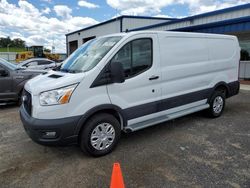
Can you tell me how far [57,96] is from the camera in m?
3.48

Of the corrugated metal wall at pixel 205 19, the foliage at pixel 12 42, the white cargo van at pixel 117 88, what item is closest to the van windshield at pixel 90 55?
the white cargo van at pixel 117 88

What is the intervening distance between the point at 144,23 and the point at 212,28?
1168 cm

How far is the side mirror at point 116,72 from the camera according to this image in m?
3.75

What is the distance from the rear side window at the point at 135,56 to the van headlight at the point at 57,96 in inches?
37.2

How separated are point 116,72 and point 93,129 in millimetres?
1000

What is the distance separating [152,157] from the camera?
12.8ft

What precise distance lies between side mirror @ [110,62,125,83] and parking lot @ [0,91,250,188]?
4.29 feet

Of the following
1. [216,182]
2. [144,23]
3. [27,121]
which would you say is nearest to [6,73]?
[27,121]

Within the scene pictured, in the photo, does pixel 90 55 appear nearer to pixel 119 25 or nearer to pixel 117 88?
pixel 117 88

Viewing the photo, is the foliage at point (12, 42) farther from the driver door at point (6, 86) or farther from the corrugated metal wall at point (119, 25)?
the driver door at point (6, 86)

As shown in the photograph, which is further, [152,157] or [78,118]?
[152,157]

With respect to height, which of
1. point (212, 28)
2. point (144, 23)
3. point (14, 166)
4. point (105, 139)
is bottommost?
point (14, 166)

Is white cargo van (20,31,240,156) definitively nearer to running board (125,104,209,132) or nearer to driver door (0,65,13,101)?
running board (125,104,209,132)

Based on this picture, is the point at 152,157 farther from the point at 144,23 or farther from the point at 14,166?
the point at 144,23
